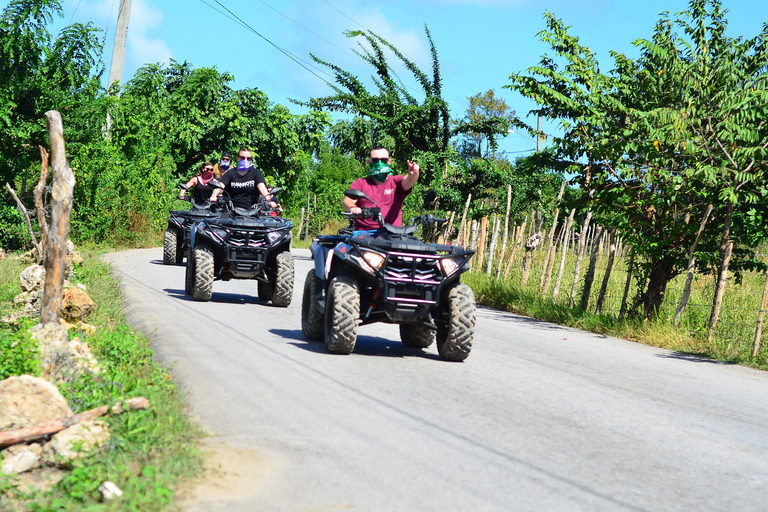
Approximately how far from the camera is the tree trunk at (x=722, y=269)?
12008 mm

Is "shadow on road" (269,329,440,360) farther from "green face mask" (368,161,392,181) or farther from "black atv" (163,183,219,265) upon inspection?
"black atv" (163,183,219,265)

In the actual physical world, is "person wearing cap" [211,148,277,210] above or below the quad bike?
above

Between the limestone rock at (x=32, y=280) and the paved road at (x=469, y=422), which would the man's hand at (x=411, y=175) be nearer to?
the paved road at (x=469, y=422)

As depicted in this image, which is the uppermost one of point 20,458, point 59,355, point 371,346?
point 371,346

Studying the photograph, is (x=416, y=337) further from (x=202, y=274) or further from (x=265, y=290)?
(x=265, y=290)

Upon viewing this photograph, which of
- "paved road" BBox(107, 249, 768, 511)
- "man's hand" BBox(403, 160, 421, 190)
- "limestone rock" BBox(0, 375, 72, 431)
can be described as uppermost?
"man's hand" BBox(403, 160, 421, 190)

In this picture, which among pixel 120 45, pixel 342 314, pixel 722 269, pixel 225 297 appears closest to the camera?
pixel 342 314

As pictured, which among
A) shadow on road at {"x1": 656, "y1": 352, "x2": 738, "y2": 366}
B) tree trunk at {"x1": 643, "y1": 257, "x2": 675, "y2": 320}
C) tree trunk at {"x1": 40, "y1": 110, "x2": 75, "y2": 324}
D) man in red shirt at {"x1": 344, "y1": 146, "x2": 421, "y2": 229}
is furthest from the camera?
tree trunk at {"x1": 643, "y1": 257, "x2": 675, "y2": 320}

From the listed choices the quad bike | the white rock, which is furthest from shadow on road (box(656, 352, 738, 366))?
the white rock

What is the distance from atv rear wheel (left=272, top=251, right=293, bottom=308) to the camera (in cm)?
1328

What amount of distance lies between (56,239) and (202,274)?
5.41 meters

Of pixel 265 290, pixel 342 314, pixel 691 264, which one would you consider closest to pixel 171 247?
pixel 265 290

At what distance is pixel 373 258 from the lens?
335 inches

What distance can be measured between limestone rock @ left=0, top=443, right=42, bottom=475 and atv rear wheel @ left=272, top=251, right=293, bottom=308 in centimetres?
805
